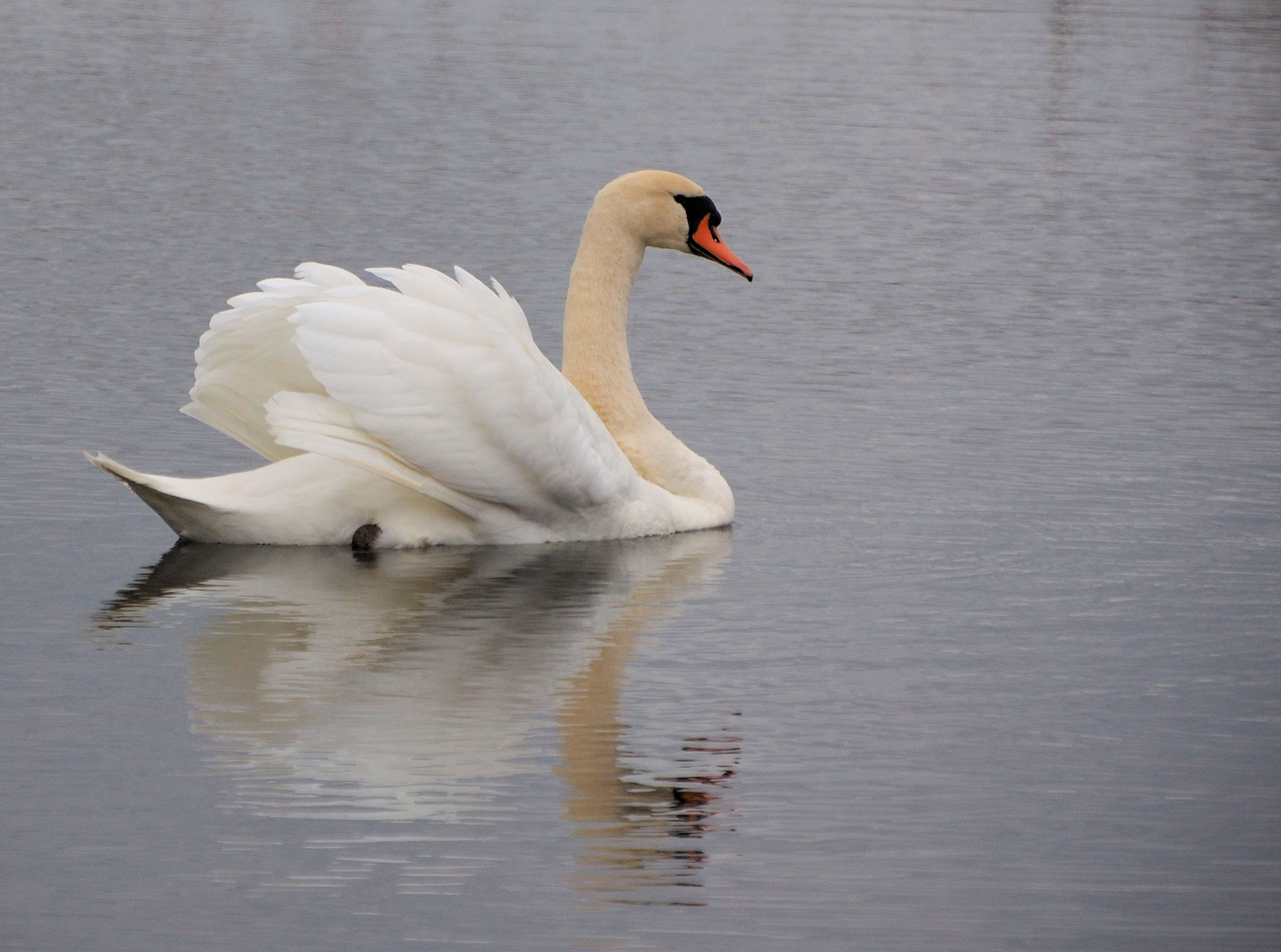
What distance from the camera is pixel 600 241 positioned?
31.0 feet

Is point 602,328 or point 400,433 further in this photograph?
point 602,328

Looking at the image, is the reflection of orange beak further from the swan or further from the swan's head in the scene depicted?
the swan

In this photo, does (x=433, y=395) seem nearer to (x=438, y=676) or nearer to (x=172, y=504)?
(x=172, y=504)

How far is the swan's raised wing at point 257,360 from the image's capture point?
8.45 m

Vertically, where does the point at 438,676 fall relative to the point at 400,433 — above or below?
below

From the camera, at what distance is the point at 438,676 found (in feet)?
22.2

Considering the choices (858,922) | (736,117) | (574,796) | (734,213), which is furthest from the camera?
(736,117)

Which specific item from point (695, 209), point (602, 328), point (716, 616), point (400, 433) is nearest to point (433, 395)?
point (400, 433)

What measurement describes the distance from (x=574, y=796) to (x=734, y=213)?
11.9 meters

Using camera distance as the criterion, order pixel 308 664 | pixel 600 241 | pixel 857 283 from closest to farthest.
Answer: pixel 308 664 < pixel 600 241 < pixel 857 283

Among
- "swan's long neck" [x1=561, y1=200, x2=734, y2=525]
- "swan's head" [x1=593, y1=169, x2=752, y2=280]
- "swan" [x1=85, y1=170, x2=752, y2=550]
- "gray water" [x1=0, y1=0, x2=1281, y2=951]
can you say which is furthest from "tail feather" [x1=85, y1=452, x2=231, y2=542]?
"swan's head" [x1=593, y1=169, x2=752, y2=280]

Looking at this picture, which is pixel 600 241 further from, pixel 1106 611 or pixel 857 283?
pixel 857 283

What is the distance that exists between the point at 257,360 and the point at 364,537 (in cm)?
77

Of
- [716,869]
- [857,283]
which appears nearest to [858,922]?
[716,869]
